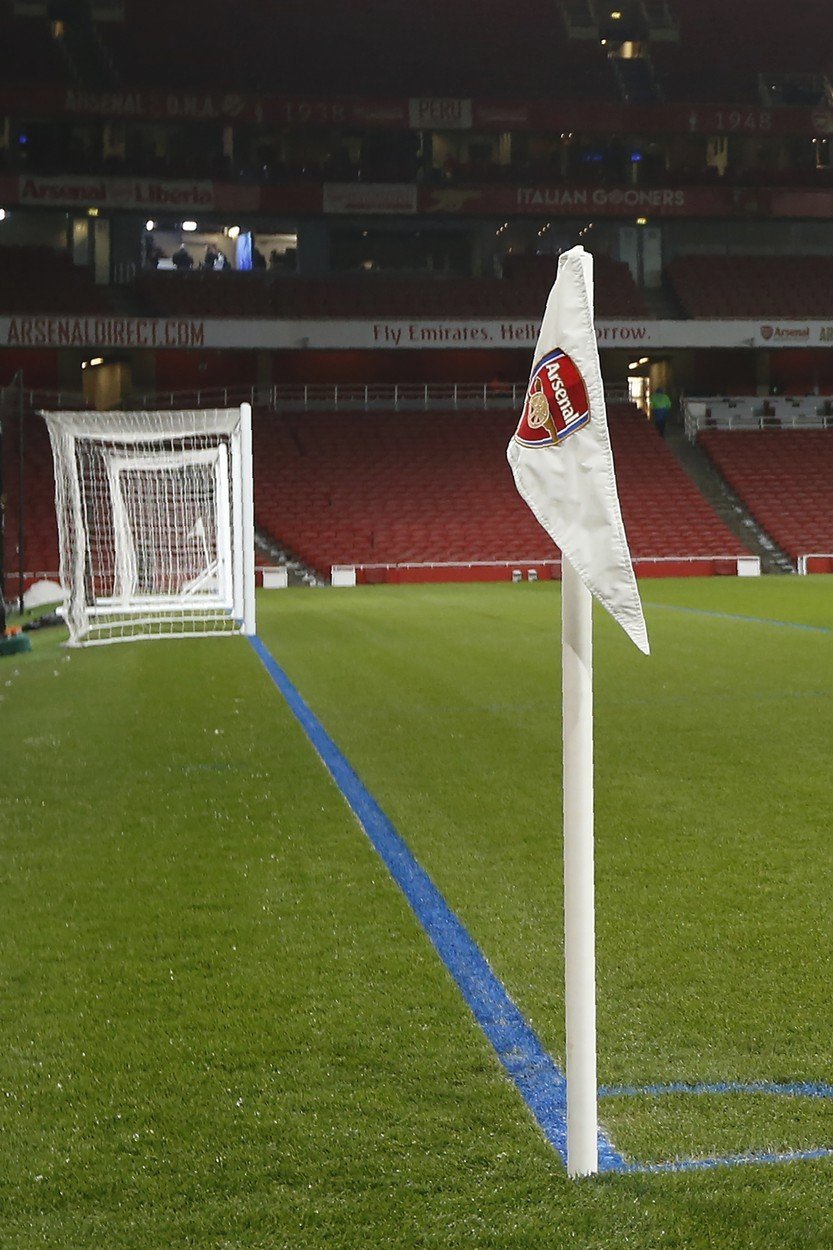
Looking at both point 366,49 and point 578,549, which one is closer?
point 578,549

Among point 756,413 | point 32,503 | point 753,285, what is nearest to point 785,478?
point 756,413

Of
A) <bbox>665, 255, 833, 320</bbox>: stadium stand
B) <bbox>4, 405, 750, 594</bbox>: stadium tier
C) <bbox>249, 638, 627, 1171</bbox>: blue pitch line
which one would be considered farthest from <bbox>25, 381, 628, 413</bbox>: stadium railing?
<bbox>249, 638, 627, 1171</bbox>: blue pitch line

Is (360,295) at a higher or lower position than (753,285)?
lower

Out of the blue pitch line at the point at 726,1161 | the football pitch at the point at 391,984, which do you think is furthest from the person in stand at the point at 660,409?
the blue pitch line at the point at 726,1161

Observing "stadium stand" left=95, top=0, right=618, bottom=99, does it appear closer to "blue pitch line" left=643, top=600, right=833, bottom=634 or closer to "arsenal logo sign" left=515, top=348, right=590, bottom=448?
"blue pitch line" left=643, top=600, right=833, bottom=634

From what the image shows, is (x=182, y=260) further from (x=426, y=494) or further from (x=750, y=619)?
(x=750, y=619)

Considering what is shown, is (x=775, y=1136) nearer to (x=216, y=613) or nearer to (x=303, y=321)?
(x=216, y=613)

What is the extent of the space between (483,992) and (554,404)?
1.61 meters

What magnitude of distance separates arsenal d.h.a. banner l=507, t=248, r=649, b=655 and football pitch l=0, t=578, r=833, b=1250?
3.28 feet

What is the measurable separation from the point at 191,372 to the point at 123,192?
5126mm

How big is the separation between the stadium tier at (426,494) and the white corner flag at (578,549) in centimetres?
2541

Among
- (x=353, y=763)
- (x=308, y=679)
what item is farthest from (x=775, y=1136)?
(x=308, y=679)

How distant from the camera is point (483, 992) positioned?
10.6ft

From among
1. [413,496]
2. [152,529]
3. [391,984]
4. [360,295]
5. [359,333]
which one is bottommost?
[391,984]
